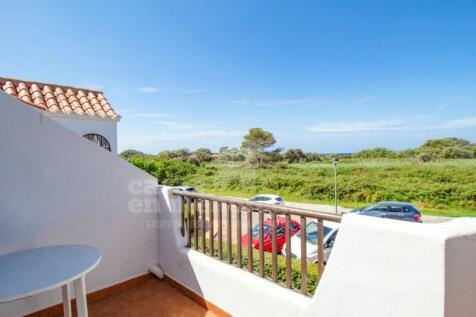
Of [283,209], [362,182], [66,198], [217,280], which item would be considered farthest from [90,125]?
[362,182]

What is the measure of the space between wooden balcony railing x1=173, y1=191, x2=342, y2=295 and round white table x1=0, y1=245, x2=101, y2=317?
0.92 meters

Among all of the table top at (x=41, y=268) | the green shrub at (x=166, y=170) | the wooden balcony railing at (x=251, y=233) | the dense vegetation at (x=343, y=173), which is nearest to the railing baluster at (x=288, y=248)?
the wooden balcony railing at (x=251, y=233)

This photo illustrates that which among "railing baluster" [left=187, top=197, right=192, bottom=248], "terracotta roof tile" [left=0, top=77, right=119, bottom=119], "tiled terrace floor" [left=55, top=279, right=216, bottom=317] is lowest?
"tiled terrace floor" [left=55, top=279, right=216, bottom=317]

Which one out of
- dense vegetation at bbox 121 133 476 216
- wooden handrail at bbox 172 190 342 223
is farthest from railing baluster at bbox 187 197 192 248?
dense vegetation at bbox 121 133 476 216

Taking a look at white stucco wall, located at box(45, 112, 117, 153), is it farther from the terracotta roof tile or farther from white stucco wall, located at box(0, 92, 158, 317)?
white stucco wall, located at box(0, 92, 158, 317)

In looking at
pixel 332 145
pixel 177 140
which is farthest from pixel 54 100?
pixel 332 145

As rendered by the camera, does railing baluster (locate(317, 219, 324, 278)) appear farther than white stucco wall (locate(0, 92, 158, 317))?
No

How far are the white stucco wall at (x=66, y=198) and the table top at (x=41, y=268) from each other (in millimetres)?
462

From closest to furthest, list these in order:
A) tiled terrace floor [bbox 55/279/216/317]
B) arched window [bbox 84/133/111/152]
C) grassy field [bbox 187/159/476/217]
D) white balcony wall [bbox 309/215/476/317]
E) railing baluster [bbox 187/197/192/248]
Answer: white balcony wall [bbox 309/215/476/317] < tiled terrace floor [bbox 55/279/216/317] < railing baluster [bbox 187/197/192/248] < arched window [bbox 84/133/111/152] < grassy field [bbox 187/159/476/217]

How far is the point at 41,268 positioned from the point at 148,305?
3.73 feet

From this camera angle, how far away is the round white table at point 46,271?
107 centimetres

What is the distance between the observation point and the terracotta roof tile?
13.9ft

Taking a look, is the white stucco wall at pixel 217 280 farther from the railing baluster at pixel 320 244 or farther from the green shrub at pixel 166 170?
the green shrub at pixel 166 170

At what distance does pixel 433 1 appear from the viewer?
1323 centimetres
